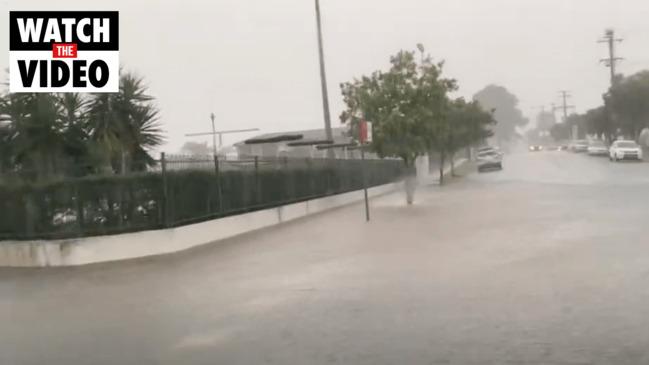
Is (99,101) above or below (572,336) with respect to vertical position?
above

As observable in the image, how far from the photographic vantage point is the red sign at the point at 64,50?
43.6ft

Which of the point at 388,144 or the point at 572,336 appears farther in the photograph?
the point at 388,144

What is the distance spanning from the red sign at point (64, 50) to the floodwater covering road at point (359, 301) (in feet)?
12.3

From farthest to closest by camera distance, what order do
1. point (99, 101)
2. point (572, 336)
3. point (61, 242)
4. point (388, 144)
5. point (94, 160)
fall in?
1. point (388, 144)
2. point (99, 101)
3. point (94, 160)
4. point (61, 242)
5. point (572, 336)

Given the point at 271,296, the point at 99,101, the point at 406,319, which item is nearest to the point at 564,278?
the point at 406,319

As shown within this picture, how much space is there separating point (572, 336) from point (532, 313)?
1.02m

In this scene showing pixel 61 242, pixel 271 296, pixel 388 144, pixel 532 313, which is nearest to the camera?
pixel 532 313

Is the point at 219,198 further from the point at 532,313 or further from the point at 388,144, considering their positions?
the point at 388,144

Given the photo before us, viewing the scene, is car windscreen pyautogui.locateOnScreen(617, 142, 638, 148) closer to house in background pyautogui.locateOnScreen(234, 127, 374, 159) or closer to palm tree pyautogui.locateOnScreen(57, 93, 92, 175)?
house in background pyautogui.locateOnScreen(234, 127, 374, 159)

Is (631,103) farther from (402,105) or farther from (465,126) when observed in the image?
(402,105)

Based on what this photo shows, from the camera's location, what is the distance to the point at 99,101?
15992mm

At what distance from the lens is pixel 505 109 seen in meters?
176

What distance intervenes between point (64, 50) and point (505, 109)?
169m

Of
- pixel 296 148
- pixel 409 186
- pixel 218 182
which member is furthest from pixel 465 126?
pixel 218 182
